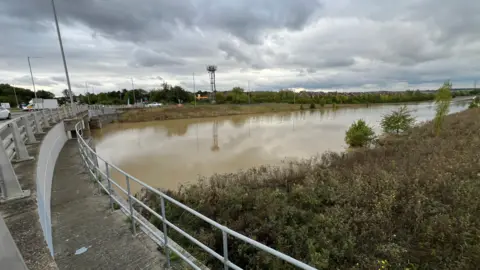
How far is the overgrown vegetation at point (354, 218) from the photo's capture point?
12.8 feet

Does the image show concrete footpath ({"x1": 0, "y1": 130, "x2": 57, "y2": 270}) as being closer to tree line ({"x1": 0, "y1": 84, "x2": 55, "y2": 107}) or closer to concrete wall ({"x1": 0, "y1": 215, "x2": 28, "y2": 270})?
concrete wall ({"x1": 0, "y1": 215, "x2": 28, "y2": 270})

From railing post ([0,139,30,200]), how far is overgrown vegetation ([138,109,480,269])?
100 inches

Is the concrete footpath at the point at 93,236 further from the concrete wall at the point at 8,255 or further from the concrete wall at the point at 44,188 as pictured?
the concrete wall at the point at 8,255

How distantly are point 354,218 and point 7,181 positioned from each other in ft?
18.2

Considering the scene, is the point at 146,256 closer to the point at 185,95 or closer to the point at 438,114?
the point at 438,114

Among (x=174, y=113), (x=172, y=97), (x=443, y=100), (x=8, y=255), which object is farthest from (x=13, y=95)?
(x=443, y=100)

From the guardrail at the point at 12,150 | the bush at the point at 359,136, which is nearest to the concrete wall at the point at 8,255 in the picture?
the guardrail at the point at 12,150

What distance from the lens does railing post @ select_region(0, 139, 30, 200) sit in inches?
104

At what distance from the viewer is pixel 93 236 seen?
3502 millimetres

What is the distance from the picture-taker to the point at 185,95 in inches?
2820

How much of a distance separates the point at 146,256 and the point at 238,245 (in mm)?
2005

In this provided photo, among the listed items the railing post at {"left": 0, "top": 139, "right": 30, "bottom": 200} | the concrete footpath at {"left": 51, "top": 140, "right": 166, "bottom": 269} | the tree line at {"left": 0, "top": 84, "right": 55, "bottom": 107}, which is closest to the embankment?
the concrete footpath at {"left": 51, "top": 140, "right": 166, "bottom": 269}

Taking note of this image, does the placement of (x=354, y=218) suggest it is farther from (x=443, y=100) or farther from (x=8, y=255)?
(x=443, y=100)

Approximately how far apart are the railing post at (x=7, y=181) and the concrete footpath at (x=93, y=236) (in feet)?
3.11
